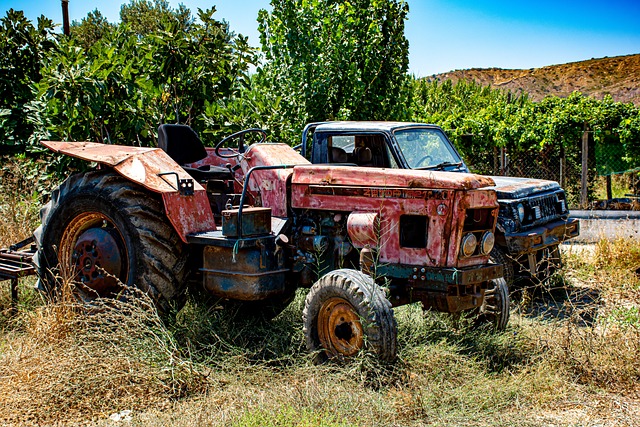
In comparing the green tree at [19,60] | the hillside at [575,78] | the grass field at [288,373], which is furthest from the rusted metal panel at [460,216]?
Answer: the hillside at [575,78]

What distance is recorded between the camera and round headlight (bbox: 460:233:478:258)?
17.0ft

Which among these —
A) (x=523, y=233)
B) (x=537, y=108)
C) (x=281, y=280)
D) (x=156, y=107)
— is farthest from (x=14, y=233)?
(x=537, y=108)

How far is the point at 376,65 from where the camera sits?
11.0 m

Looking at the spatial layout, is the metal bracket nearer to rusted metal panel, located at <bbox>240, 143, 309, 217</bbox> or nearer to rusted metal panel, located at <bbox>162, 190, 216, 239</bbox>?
rusted metal panel, located at <bbox>162, 190, 216, 239</bbox>

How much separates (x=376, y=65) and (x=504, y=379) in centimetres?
704

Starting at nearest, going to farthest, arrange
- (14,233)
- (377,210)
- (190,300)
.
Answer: (377,210), (190,300), (14,233)

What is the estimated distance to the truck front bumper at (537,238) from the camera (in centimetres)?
730

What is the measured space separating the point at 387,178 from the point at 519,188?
3025 millimetres

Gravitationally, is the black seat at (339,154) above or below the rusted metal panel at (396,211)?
above

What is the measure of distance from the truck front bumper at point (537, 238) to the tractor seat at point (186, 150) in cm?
307

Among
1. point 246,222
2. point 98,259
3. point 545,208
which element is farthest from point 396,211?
point 545,208

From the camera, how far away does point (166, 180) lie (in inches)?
234

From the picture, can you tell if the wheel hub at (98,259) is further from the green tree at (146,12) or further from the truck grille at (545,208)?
the green tree at (146,12)

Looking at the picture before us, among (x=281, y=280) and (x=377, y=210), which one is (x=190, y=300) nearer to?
(x=281, y=280)
